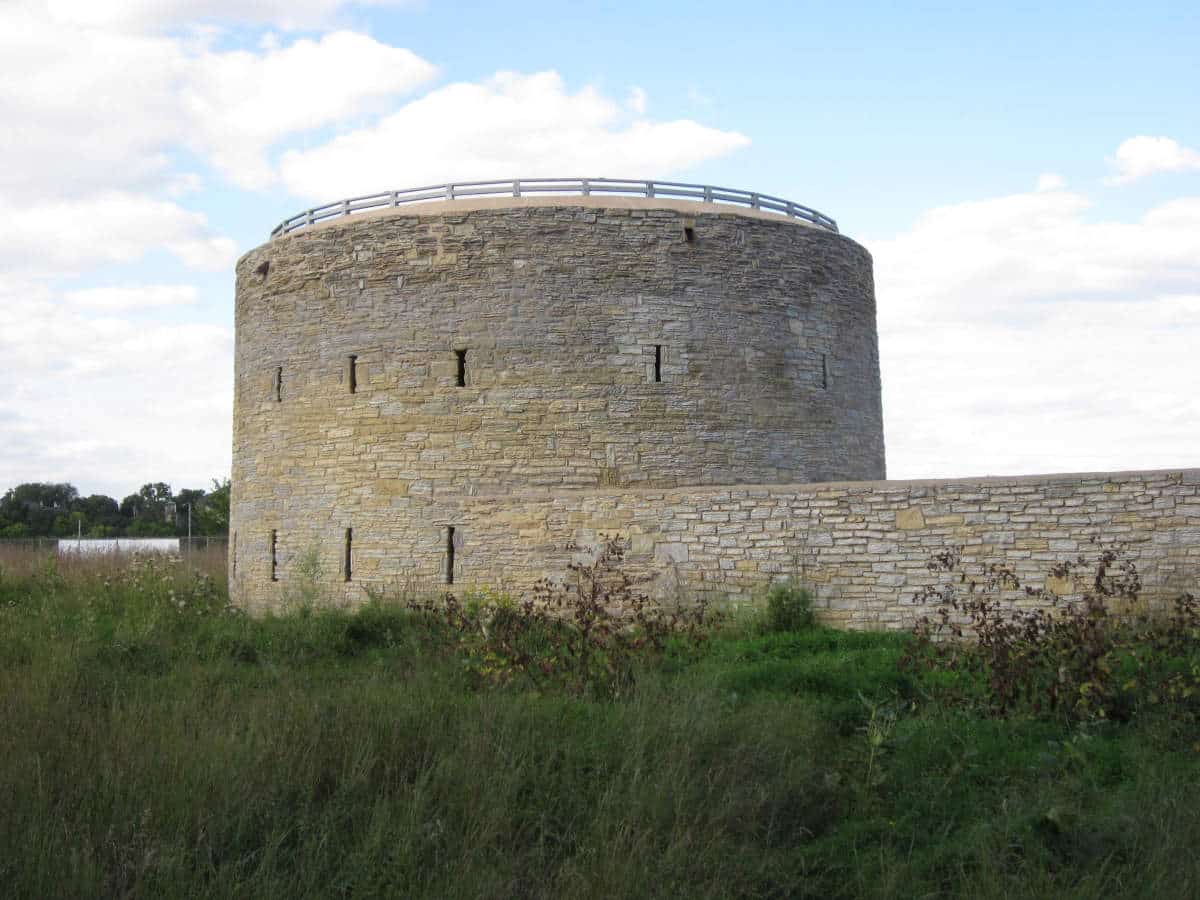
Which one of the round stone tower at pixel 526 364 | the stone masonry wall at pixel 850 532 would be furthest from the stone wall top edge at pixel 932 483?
the round stone tower at pixel 526 364

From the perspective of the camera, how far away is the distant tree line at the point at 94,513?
160ft

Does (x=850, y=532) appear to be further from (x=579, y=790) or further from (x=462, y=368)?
(x=462, y=368)

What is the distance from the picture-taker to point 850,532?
36.7ft

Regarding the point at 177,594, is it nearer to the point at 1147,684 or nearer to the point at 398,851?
the point at 398,851

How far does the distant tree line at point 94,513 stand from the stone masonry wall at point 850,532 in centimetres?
3366

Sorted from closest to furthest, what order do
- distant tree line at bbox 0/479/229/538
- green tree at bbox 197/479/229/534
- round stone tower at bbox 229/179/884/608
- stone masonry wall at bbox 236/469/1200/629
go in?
stone masonry wall at bbox 236/469/1200/629 → round stone tower at bbox 229/179/884/608 → green tree at bbox 197/479/229/534 → distant tree line at bbox 0/479/229/538

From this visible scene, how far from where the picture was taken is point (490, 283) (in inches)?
594

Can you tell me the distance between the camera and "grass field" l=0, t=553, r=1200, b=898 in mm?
5293

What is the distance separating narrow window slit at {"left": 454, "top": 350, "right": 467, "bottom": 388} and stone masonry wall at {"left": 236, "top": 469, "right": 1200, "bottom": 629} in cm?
206

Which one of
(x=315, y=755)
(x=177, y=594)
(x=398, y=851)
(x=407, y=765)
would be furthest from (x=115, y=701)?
(x=177, y=594)

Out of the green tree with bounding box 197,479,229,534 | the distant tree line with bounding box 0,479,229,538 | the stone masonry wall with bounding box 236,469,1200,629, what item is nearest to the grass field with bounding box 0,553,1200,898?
the stone masonry wall with bounding box 236,469,1200,629

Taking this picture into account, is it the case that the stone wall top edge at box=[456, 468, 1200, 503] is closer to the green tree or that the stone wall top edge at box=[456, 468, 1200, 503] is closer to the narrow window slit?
the narrow window slit

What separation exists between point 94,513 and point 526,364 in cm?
5111

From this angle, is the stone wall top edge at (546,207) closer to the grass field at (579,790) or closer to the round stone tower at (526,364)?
the round stone tower at (526,364)
